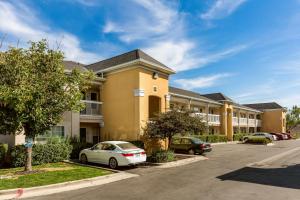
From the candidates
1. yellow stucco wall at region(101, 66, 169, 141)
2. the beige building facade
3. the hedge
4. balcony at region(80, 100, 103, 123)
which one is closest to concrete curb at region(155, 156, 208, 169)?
the beige building facade

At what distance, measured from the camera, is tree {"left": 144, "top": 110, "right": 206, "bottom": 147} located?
725 inches

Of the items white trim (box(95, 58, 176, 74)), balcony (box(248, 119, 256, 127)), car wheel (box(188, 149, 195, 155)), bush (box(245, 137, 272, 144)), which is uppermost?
white trim (box(95, 58, 176, 74))

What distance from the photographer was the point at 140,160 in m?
16.0

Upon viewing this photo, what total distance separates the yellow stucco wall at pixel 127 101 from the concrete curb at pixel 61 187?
855 cm

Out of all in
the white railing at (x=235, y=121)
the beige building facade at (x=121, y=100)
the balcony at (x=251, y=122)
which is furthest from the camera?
the balcony at (x=251, y=122)

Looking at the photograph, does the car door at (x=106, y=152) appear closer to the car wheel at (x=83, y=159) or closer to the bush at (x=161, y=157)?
the car wheel at (x=83, y=159)

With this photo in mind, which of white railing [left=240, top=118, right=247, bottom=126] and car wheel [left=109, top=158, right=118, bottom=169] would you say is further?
white railing [left=240, top=118, right=247, bottom=126]

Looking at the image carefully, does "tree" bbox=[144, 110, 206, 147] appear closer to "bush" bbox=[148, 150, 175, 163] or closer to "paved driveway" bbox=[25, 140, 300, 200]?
"bush" bbox=[148, 150, 175, 163]

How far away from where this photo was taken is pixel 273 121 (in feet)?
206

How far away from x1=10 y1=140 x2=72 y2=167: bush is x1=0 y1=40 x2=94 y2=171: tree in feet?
7.37

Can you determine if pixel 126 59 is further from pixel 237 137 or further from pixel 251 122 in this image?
pixel 251 122

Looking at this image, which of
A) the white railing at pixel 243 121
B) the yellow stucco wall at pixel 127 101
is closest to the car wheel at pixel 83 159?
the yellow stucco wall at pixel 127 101

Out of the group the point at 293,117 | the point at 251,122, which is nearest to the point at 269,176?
the point at 251,122

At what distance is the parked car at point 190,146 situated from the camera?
76.3 feet
